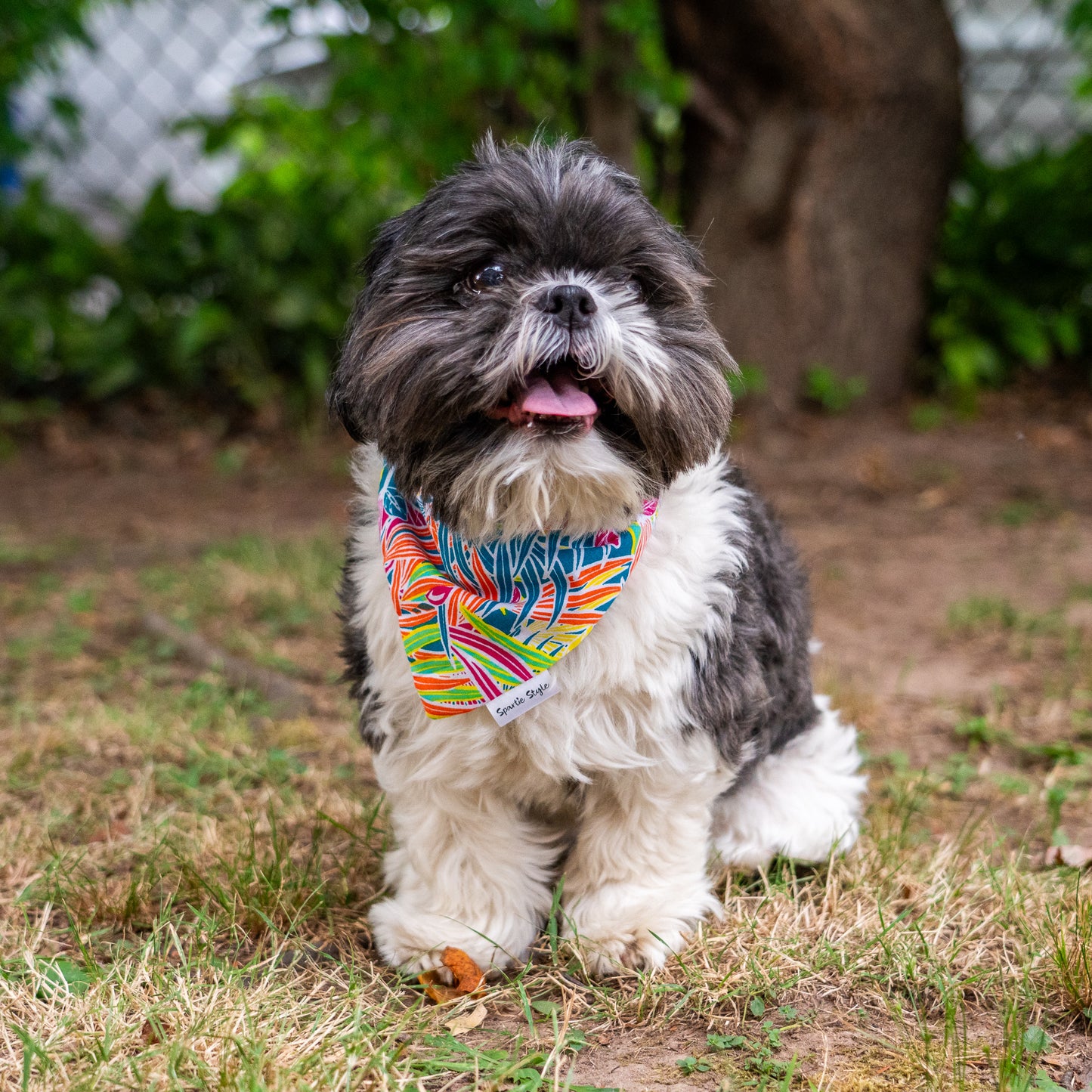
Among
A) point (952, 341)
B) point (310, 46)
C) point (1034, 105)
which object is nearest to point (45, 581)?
point (310, 46)

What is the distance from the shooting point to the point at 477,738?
7.86ft

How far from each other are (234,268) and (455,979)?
20.6ft

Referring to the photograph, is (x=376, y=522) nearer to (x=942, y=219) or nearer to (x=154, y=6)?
(x=942, y=219)

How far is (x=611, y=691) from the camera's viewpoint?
7.80ft

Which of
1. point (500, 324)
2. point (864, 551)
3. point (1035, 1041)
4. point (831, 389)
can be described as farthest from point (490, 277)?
point (831, 389)

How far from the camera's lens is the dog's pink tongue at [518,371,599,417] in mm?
2121

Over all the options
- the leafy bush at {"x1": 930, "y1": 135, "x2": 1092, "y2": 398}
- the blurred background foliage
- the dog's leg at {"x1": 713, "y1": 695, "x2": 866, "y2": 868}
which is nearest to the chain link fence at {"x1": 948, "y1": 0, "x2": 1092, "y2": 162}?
the blurred background foliage

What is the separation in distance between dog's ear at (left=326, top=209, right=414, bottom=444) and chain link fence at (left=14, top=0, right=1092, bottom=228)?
6372 millimetres

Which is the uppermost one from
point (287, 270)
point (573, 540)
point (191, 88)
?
point (191, 88)

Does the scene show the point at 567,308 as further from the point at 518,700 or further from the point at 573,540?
the point at 518,700

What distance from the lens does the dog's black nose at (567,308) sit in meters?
2.07

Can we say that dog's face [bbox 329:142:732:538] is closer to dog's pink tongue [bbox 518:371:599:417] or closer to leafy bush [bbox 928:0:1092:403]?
dog's pink tongue [bbox 518:371:599:417]

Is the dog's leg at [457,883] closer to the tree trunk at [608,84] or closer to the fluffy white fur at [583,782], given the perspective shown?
the fluffy white fur at [583,782]

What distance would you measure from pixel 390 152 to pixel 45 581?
3.46 metres
